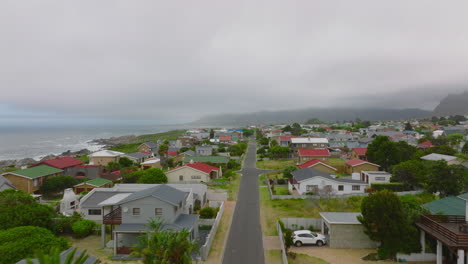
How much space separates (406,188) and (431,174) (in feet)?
20.1

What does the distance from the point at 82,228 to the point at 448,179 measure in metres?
34.7

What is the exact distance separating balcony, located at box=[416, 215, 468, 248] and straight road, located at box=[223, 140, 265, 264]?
10.5 metres

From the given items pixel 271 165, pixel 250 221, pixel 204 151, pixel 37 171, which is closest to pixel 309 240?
pixel 250 221

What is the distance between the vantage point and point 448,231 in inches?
604

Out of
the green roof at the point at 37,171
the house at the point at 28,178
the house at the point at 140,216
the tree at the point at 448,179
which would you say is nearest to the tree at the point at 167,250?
the house at the point at 140,216

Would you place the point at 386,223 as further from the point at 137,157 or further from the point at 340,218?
the point at 137,157

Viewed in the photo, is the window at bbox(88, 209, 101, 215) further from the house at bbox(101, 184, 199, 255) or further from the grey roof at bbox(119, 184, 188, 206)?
the grey roof at bbox(119, 184, 188, 206)

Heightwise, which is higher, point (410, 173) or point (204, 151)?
point (410, 173)

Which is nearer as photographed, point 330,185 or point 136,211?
point 136,211

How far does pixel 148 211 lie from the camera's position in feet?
68.0

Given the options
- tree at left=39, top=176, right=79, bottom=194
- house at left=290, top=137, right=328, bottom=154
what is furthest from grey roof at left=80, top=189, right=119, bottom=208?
house at left=290, top=137, right=328, bottom=154

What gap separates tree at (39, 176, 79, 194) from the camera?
37.4m

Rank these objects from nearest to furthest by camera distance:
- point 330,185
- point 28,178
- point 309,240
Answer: point 309,240, point 330,185, point 28,178

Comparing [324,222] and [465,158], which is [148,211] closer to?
[324,222]
